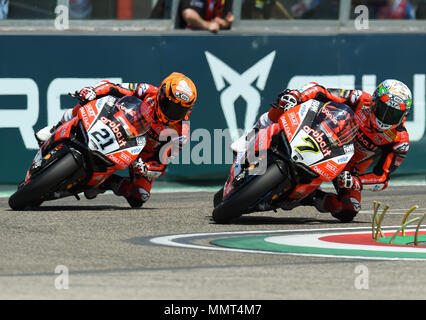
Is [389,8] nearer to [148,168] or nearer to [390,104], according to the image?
[390,104]

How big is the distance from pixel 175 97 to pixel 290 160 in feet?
5.14

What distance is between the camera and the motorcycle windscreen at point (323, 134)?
9906 mm

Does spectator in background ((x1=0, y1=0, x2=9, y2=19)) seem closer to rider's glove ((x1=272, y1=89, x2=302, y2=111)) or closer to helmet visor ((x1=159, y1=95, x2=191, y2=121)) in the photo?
helmet visor ((x1=159, y1=95, x2=191, y2=121))

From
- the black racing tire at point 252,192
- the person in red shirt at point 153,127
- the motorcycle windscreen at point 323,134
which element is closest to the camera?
the black racing tire at point 252,192

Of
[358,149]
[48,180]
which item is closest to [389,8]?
[358,149]

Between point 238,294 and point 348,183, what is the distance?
4189 mm

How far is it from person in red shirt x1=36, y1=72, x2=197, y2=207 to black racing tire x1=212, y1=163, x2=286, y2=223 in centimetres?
141

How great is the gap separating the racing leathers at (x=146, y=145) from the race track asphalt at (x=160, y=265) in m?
0.43

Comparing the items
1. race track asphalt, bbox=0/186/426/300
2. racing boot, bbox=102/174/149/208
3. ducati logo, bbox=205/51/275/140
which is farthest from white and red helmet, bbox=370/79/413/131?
ducati logo, bbox=205/51/275/140

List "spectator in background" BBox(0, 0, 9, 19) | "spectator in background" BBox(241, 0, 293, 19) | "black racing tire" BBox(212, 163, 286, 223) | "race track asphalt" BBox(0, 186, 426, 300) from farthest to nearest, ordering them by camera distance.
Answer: "spectator in background" BBox(241, 0, 293, 19), "spectator in background" BBox(0, 0, 9, 19), "black racing tire" BBox(212, 163, 286, 223), "race track asphalt" BBox(0, 186, 426, 300)

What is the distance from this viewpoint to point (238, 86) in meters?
14.1

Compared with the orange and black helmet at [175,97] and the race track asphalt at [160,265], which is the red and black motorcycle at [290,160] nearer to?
the race track asphalt at [160,265]

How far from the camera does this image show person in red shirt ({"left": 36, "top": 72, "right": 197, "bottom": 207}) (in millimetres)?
10883

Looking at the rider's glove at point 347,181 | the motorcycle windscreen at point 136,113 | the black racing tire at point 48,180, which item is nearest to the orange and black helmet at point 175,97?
the motorcycle windscreen at point 136,113
